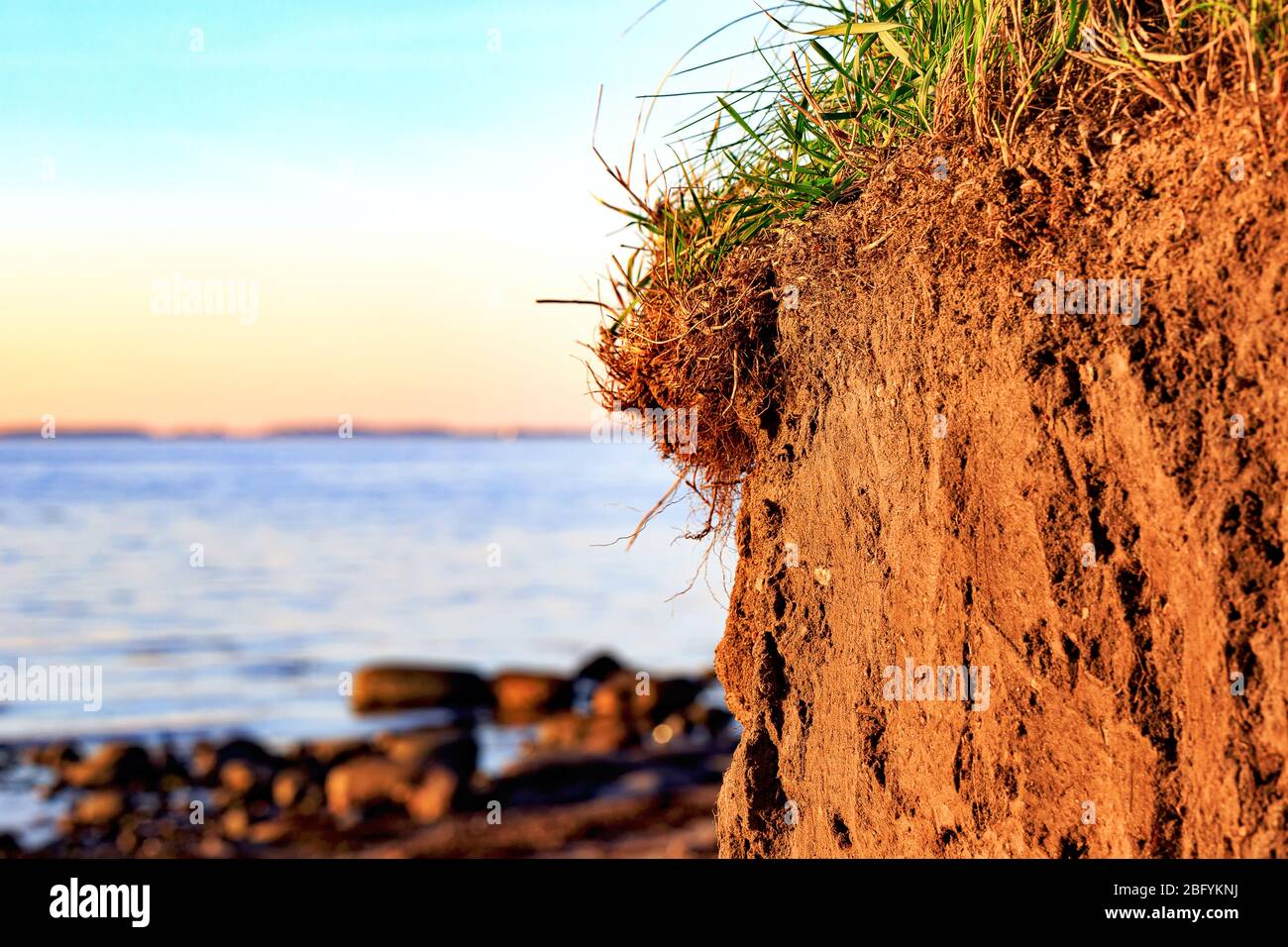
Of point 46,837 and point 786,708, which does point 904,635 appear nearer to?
point 786,708

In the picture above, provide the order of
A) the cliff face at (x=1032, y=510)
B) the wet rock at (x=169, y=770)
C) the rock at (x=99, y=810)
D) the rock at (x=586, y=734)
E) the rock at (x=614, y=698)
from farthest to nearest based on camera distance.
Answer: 1. the rock at (x=614, y=698)
2. the rock at (x=586, y=734)
3. the wet rock at (x=169, y=770)
4. the rock at (x=99, y=810)
5. the cliff face at (x=1032, y=510)

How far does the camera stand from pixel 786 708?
3781mm

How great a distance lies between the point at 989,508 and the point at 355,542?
4105 cm

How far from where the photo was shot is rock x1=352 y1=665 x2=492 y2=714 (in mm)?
17938

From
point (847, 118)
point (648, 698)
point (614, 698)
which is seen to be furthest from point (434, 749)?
point (847, 118)

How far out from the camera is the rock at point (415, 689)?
58.9 ft

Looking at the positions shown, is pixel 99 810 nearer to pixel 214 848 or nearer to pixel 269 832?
pixel 214 848

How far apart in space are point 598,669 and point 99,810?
941cm

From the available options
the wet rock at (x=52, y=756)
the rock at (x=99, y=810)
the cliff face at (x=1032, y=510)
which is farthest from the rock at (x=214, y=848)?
the cliff face at (x=1032, y=510)

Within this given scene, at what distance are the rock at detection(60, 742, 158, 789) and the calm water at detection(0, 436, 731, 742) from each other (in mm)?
2356

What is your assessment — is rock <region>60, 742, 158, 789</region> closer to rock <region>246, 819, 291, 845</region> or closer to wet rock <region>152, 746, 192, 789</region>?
wet rock <region>152, 746, 192, 789</region>

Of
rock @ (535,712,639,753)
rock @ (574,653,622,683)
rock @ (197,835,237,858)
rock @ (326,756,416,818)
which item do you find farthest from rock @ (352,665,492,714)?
rock @ (197,835,237,858)

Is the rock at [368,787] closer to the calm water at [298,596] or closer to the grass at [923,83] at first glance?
the calm water at [298,596]

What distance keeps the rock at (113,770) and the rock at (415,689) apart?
13.7ft
